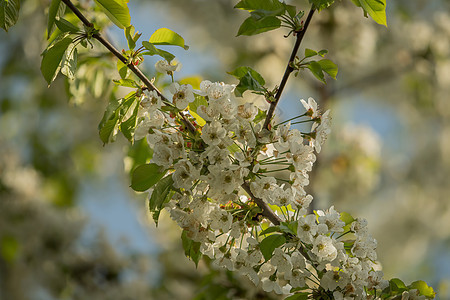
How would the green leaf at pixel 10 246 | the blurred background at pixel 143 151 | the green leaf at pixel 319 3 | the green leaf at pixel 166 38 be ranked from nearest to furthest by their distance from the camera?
1. the green leaf at pixel 319 3
2. the green leaf at pixel 166 38
3. the blurred background at pixel 143 151
4. the green leaf at pixel 10 246

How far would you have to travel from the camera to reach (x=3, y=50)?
3158 millimetres

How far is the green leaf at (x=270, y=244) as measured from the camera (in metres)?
0.51

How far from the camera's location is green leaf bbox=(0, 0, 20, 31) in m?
0.57

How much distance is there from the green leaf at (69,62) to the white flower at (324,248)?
0.35 m

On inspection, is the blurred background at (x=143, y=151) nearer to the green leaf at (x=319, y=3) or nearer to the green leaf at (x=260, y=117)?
the green leaf at (x=260, y=117)

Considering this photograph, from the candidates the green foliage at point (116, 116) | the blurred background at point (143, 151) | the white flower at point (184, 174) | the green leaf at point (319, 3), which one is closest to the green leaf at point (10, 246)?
the blurred background at point (143, 151)

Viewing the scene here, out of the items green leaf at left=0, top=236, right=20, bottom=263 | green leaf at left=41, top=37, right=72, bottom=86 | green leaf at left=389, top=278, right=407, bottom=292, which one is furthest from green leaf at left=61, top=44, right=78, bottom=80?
green leaf at left=0, top=236, right=20, bottom=263

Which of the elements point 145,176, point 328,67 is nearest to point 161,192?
point 145,176

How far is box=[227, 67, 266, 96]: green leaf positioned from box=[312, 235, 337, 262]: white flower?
17 cm

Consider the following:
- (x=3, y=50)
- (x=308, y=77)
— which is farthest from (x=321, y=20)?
(x=3, y=50)

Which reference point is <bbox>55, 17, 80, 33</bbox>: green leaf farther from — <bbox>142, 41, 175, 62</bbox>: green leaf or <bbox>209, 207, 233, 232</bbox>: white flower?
<bbox>209, 207, 233, 232</bbox>: white flower

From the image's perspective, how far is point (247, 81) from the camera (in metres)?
0.52

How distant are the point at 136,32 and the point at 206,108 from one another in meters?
0.14

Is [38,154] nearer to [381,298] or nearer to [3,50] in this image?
[3,50]
